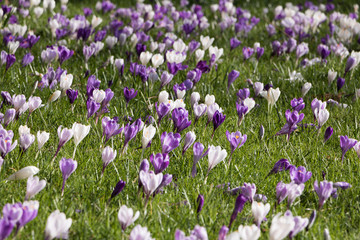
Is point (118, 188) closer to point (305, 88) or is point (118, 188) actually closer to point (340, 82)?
point (305, 88)

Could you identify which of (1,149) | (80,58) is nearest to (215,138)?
(1,149)

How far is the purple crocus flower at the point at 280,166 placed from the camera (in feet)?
9.88

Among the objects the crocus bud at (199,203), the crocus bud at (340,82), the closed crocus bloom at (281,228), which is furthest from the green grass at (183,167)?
the closed crocus bloom at (281,228)

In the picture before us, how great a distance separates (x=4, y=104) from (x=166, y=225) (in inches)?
77.0

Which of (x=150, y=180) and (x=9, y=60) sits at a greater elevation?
(x=150, y=180)

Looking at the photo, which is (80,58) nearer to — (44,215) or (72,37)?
(72,37)

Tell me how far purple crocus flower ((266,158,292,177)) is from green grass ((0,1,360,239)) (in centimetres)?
4

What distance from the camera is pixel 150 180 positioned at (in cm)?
244

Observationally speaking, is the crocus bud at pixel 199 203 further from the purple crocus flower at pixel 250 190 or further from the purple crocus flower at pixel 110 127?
the purple crocus flower at pixel 110 127

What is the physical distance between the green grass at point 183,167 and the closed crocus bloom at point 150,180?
147 mm

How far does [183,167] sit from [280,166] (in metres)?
0.60

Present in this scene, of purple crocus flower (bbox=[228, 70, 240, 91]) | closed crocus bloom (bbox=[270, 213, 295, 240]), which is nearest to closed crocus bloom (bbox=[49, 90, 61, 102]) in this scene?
purple crocus flower (bbox=[228, 70, 240, 91])

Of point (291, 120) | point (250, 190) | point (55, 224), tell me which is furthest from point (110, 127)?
point (291, 120)

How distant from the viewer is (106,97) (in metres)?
3.67
